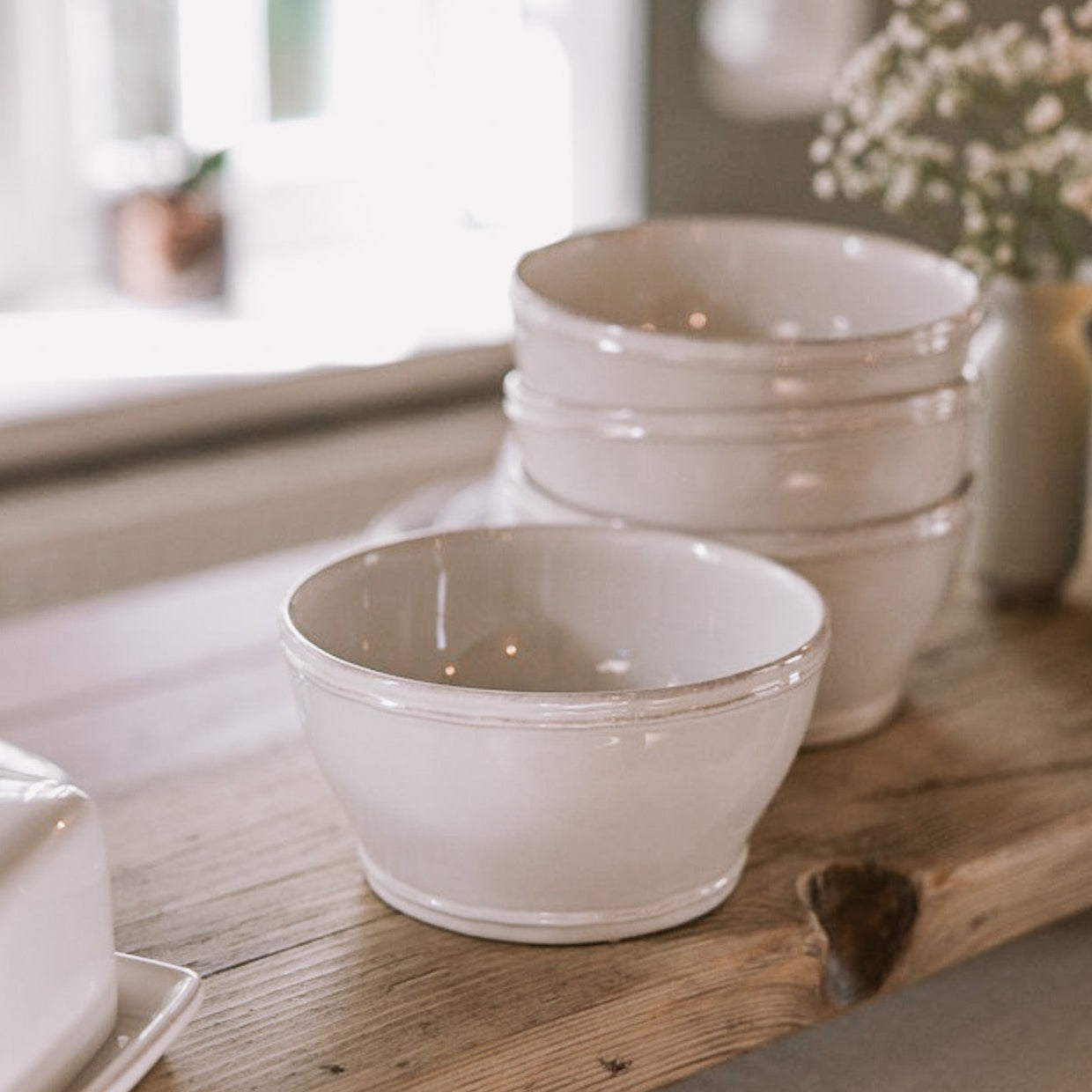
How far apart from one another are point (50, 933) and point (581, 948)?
20 centimetres

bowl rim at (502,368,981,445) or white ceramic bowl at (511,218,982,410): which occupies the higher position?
white ceramic bowl at (511,218,982,410)

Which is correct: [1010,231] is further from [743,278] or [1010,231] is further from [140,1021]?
[140,1021]

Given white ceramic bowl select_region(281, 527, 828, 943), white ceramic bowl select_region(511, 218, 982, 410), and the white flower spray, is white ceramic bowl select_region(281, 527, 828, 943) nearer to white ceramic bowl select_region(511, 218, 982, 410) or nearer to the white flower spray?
white ceramic bowl select_region(511, 218, 982, 410)

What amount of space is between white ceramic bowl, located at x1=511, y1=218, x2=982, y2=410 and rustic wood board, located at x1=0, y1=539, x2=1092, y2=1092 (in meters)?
0.17

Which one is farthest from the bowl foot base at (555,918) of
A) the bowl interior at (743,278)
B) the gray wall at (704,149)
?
the gray wall at (704,149)

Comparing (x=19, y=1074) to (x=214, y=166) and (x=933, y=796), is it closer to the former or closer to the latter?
(x=933, y=796)

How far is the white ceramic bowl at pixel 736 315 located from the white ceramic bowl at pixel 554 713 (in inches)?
2.8

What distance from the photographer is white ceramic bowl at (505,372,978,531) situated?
0.72m

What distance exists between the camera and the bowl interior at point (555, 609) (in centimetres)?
68

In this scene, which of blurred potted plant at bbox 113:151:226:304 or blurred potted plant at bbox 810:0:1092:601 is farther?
blurred potted plant at bbox 113:151:226:304

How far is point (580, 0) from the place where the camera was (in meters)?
2.46

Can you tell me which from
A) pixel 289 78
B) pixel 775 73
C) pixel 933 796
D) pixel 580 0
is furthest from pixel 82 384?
pixel 933 796

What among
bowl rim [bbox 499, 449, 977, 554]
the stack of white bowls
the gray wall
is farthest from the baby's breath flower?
the gray wall

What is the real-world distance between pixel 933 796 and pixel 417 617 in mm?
231
